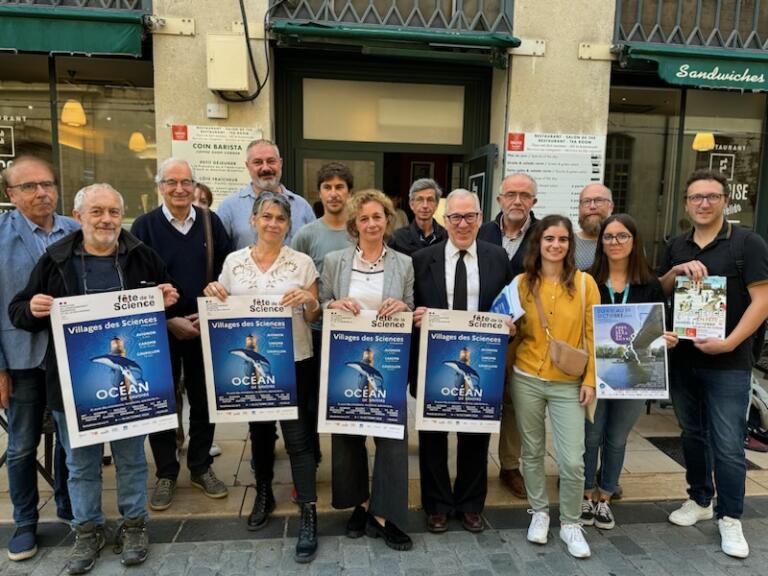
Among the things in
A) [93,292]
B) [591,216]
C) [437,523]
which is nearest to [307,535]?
[437,523]

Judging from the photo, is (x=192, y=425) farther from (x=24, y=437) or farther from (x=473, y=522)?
(x=473, y=522)

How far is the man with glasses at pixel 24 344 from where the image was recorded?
111 inches

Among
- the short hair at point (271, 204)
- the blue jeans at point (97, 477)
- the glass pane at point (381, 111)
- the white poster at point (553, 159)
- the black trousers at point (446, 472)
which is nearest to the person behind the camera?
the blue jeans at point (97, 477)

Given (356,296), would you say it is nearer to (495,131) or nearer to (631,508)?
(631,508)

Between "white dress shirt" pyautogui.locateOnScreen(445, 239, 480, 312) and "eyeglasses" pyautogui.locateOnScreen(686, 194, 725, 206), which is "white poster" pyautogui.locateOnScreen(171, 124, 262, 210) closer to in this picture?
"white dress shirt" pyautogui.locateOnScreen(445, 239, 480, 312)

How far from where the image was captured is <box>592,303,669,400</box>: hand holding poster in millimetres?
→ 2932

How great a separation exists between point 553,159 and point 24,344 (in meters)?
5.55

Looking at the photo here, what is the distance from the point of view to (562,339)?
2.94 m

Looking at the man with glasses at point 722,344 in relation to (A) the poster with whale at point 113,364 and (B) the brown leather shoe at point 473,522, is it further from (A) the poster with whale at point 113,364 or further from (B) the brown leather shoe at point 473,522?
(A) the poster with whale at point 113,364

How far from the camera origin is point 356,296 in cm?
297

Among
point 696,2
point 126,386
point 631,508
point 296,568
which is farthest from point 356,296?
point 696,2

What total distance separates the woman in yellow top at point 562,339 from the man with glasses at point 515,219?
474mm

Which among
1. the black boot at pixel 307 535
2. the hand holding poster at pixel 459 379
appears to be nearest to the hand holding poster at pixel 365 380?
the hand holding poster at pixel 459 379

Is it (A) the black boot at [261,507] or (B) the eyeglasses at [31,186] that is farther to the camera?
(A) the black boot at [261,507]
